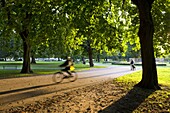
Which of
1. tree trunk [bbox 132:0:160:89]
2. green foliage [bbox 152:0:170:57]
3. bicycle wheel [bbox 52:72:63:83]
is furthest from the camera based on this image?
green foliage [bbox 152:0:170:57]

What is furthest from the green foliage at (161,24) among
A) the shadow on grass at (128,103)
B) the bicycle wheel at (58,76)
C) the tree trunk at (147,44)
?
the shadow on grass at (128,103)

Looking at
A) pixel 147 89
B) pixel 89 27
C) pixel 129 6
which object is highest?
pixel 129 6

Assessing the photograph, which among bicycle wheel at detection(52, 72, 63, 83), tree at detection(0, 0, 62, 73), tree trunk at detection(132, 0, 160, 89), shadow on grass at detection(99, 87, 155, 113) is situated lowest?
shadow on grass at detection(99, 87, 155, 113)

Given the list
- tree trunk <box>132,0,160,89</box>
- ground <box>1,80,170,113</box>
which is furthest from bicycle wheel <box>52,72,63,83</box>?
ground <box>1,80,170,113</box>

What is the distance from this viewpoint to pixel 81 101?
1040 centimetres

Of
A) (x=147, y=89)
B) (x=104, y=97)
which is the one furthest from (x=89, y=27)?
(x=104, y=97)

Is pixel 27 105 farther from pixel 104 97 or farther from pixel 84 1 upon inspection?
pixel 84 1

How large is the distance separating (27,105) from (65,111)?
5.36 ft

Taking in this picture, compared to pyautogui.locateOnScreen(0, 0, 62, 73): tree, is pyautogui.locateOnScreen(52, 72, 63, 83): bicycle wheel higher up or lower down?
lower down

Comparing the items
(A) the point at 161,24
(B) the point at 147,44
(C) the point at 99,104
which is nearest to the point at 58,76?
(B) the point at 147,44

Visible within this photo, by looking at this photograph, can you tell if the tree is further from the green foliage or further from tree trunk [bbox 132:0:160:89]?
the green foliage

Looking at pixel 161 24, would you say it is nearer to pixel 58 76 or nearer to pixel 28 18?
pixel 58 76

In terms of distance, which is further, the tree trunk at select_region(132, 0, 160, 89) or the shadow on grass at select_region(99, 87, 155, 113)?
the tree trunk at select_region(132, 0, 160, 89)

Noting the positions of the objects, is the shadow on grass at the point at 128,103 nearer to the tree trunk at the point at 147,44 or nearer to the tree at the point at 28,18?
the tree trunk at the point at 147,44
